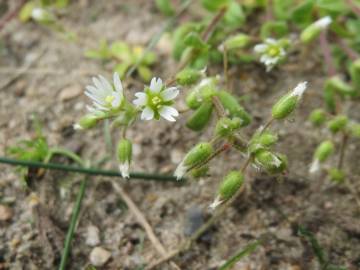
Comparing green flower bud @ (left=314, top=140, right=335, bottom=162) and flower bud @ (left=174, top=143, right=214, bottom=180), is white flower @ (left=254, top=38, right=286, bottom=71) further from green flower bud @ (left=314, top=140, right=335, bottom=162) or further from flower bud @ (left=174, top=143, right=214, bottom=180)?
flower bud @ (left=174, top=143, right=214, bottom=180)

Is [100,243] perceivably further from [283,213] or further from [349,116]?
[349,116]

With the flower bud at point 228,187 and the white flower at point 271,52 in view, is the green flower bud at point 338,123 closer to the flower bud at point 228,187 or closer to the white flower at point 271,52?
the white flower at point 271,52

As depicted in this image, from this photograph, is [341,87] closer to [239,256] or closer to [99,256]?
[239,256]

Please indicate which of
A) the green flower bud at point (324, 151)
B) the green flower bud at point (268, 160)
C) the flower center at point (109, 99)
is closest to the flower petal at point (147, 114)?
the flower center at point (109, 99)

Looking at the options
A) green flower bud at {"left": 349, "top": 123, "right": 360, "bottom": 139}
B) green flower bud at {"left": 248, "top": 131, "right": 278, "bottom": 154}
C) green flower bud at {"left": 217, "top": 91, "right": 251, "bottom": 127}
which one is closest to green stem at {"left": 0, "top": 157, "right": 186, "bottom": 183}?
green flower bud at {"left": 217, "top": 91, "right": 251, "bottom": 127}

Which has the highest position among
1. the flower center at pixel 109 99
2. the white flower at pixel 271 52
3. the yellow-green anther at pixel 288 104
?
the flower center at pixel 109 99

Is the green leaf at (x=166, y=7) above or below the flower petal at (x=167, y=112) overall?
below
